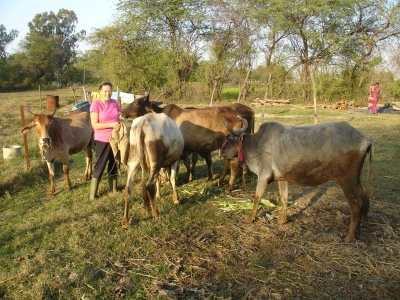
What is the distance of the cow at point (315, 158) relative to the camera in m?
4.50

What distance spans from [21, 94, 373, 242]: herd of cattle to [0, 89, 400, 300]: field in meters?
0.35

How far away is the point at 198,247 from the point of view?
4527 mm

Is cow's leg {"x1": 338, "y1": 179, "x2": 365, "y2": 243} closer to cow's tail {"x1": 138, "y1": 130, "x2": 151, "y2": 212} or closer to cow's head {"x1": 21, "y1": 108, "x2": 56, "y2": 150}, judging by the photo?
cow's tail {"x1": 138, "y1": 130, "x2": 151, "y2": 212}

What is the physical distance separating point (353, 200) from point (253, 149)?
5.24ft

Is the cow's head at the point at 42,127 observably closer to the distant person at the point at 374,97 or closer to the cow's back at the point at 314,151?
the cow's back at the point at 314,151

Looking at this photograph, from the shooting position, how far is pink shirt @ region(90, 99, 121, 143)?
582cm

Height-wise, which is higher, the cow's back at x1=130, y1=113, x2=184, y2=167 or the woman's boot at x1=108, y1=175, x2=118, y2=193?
the cow's back at x1=130, y1=113, x2=184, y2=167

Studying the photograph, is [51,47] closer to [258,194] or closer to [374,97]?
[374,97]

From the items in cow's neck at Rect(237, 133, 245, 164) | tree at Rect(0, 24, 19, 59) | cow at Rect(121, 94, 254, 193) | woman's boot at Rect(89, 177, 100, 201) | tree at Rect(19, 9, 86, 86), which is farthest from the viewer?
tree at Rect(0, 24, 19, 59)

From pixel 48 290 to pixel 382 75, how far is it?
28.6 meters

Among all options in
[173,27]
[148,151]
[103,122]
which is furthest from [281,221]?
[173,27]

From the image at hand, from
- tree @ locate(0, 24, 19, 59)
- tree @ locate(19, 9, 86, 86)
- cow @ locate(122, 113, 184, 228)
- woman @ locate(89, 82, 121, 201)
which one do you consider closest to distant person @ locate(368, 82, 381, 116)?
cow @ locate(122, 113, 184, 228)

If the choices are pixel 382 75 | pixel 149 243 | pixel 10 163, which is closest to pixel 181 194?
pixel 149 243

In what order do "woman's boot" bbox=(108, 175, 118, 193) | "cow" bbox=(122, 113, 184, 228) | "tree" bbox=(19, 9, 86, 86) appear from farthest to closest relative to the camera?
"tree" bbox=(19, 9, 86, 86) < "woman's boot" bbox=(108, 175, 118, 193) < "cow" bbox=(122, 113, 184, 228)
